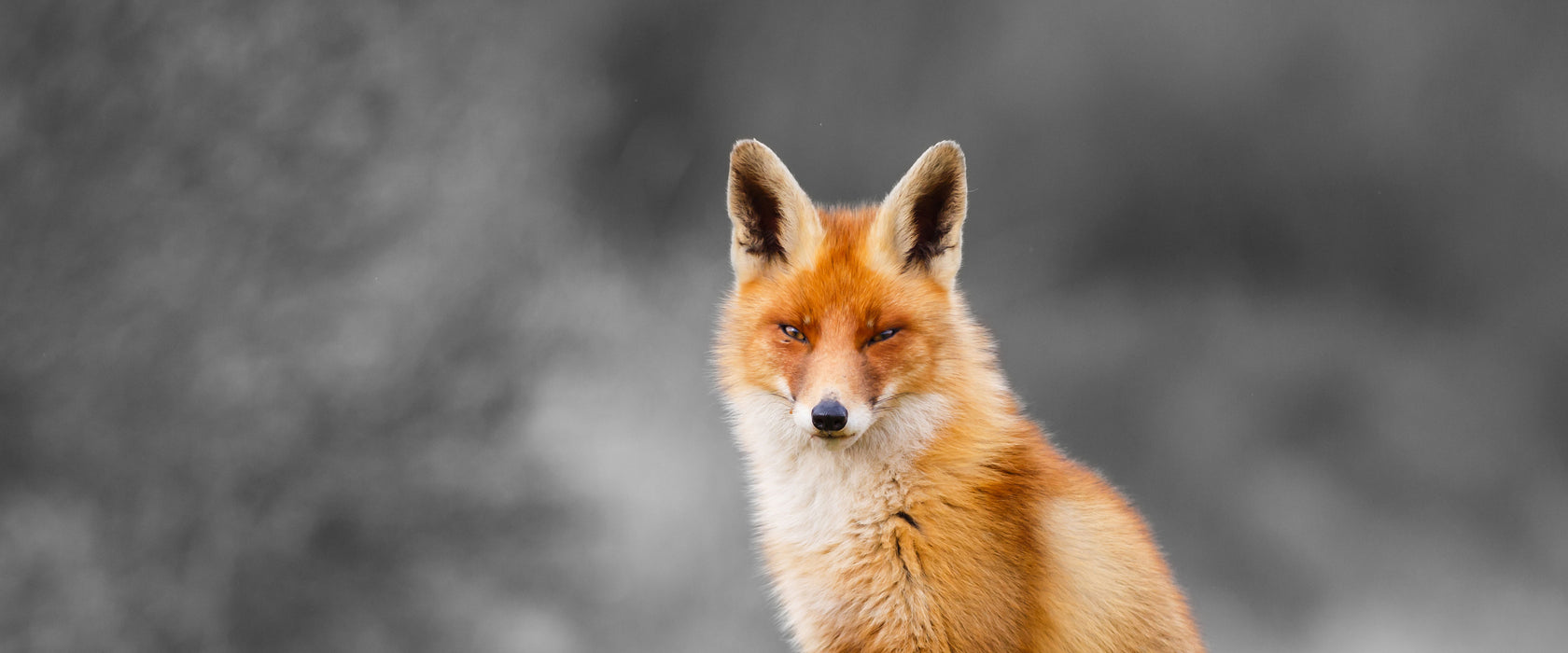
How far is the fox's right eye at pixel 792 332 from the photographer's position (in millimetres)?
5242

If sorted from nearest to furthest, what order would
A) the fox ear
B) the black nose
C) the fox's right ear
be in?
the black nose → the fox ear → the fox's right ear

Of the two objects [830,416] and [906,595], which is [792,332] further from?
[906,595]

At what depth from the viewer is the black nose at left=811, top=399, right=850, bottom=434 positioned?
4746 mm

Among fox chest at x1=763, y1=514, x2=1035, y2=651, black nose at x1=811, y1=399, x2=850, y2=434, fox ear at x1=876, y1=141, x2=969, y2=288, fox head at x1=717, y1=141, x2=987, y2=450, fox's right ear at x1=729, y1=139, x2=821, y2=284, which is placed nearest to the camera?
black nose at x1=811, y1=399, x2=850, y2=434

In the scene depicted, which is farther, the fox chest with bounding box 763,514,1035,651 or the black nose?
the fox chest with bounding box 763,514,1035,651

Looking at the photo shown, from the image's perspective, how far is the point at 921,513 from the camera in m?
5.28

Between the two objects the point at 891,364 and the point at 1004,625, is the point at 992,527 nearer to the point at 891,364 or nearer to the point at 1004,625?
the point at 1004,625

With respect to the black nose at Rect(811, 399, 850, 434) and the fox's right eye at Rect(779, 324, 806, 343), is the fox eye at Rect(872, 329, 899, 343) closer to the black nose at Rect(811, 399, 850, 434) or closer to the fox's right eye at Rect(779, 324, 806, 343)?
the fox's right eye at Rect(779, 324, 806, 343)

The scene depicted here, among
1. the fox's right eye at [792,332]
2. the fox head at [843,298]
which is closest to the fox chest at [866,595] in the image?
the fox head at [843,298]

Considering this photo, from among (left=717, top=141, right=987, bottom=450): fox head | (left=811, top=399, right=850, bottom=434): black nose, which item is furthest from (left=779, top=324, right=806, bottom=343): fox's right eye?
(left=811, top=399, right=850, bottom=434): black nose

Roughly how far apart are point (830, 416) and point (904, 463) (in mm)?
758

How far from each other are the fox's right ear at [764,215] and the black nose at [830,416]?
0.97m

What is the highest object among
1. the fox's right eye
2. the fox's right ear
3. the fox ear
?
the fox's right ear

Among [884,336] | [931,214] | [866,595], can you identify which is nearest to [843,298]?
[884,336]
